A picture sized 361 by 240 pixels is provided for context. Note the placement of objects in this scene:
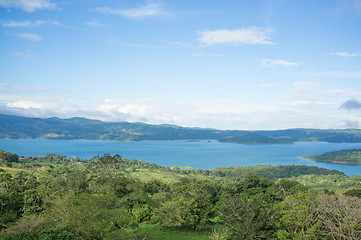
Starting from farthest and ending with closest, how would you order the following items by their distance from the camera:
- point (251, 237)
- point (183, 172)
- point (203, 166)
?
point (203, 166) < point (183, 172) < point (251, 237)

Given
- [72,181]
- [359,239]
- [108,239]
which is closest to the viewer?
[359,239]

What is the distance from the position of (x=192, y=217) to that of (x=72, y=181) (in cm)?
2366

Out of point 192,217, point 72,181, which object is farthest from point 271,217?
point 72,181

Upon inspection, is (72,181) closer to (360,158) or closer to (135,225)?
(135,225)

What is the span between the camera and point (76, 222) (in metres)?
20.2

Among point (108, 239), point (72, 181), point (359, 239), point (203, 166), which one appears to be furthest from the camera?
point (203, 166)

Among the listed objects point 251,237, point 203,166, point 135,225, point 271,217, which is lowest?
point 203,166

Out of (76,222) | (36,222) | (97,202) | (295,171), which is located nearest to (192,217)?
(97,202)

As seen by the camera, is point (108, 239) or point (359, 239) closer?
point (359, 239)

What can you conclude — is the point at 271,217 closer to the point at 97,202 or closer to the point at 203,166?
the point at 97,202

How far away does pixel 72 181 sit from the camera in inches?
1639

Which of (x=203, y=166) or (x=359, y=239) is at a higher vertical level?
(x=359, y=239)

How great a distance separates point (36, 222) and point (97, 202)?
17.0ft

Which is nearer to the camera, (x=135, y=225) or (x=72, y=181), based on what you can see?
(x=135, y=225)
